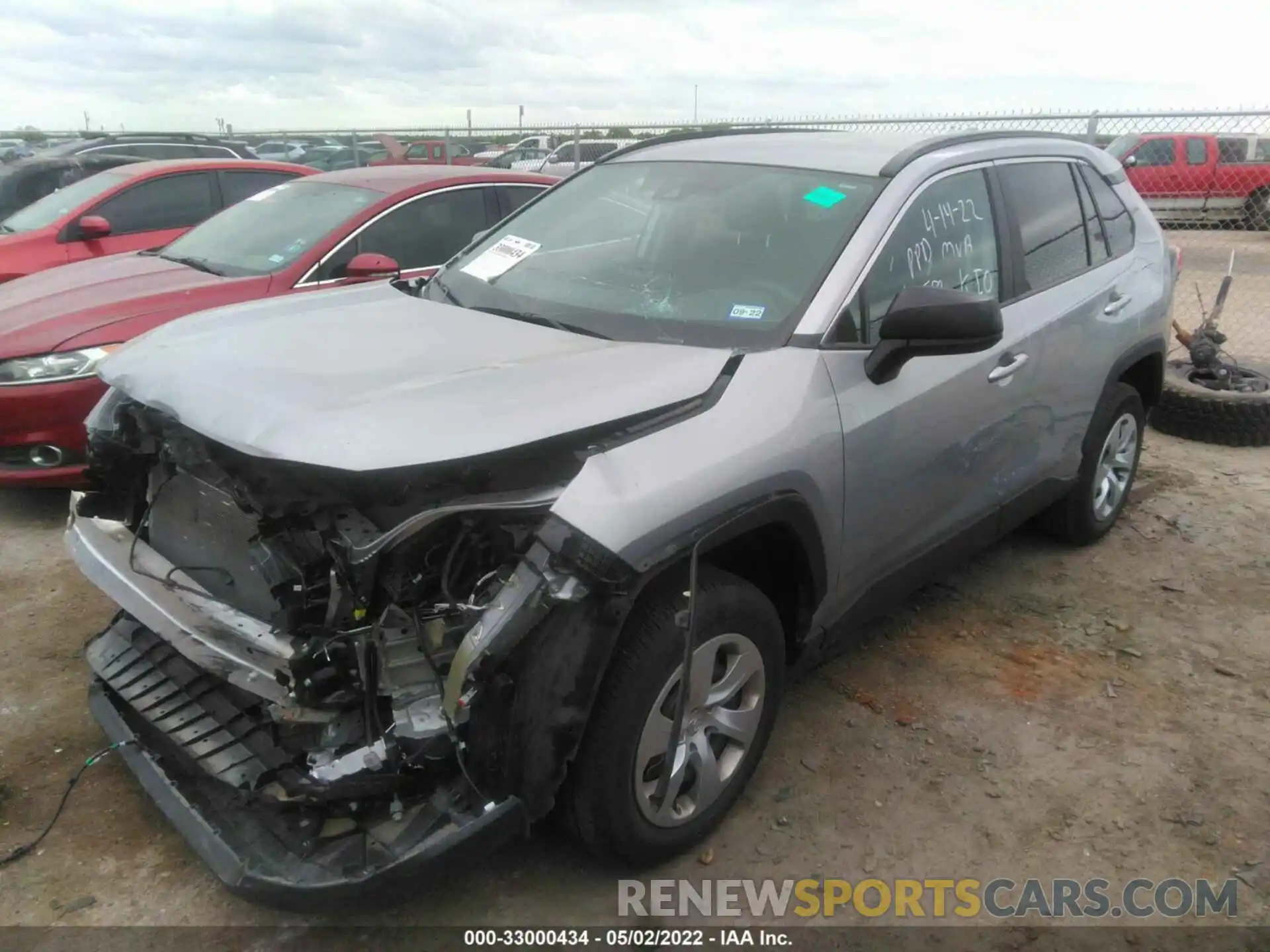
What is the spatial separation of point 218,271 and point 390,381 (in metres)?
3.45

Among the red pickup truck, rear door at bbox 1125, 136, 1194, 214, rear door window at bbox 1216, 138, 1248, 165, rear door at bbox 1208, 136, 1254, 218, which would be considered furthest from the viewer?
rear door window at bbox 1216, 138, 1248, 165

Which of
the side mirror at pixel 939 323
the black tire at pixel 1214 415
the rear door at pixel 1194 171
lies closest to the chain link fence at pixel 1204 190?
the rear door at pixel 1194 171

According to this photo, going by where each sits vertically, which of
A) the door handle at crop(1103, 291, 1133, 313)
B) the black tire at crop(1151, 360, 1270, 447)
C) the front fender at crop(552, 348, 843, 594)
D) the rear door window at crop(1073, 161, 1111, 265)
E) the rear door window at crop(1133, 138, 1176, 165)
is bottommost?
the black tire at crop(1151, 360, 1270, 447)

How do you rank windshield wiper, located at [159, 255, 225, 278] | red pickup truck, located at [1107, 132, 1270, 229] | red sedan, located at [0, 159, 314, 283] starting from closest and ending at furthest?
windshield wiper, located at [159, 255, 225, 278], red sedan, located at [0, 159, 314, 283], red pickup truck, located at [1107, 132, 1270, 229]

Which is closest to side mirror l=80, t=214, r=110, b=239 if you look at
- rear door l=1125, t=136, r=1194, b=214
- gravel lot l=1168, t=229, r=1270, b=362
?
gravel lot l=1168, t=229, r=1270, b=362

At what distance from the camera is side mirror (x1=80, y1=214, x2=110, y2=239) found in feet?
23.1

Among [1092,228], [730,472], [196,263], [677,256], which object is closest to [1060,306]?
[1092,228]

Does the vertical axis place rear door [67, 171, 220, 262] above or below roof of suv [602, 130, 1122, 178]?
below

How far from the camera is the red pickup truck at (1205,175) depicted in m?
14.0

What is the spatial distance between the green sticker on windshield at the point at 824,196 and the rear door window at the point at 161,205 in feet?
20.1

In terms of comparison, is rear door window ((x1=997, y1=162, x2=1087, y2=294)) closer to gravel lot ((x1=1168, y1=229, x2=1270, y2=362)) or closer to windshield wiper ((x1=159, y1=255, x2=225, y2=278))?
gravel lot ((x1=1168, y1=229, x2=1270, y2=362))

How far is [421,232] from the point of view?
5.82m

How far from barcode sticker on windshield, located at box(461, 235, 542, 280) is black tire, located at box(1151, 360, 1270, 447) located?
4.25m

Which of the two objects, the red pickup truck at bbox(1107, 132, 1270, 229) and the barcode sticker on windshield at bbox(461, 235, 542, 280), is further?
the red pickup truck at bbox(1107, 132, 1270, 229)
